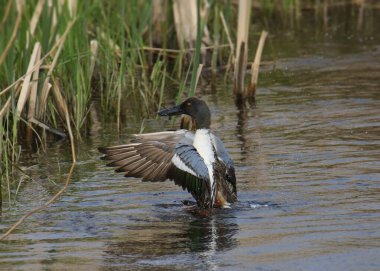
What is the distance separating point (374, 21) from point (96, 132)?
26.5ft

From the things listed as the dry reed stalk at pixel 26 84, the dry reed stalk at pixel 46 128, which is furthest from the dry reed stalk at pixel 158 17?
the dry reed stalk at pixel 26 84

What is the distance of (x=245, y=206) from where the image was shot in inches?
281

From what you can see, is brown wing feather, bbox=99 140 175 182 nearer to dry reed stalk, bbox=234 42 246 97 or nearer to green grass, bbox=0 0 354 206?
green grass, bbox=0 0 354 206

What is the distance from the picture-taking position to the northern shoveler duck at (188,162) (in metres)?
7.26

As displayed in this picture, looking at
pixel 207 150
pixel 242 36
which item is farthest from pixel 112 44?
pixel 207 150

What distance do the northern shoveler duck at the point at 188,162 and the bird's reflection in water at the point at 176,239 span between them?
17cm

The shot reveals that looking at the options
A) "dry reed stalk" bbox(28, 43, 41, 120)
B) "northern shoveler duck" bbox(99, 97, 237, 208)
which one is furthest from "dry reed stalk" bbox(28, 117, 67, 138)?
"northern shoveler duck" bbox(99, 97, 237, 208)

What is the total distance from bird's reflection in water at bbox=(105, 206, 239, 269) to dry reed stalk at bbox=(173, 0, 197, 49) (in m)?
6.17

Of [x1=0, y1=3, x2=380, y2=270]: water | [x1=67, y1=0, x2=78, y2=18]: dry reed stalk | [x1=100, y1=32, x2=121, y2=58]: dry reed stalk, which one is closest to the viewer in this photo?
[x1=0, y1=3, x2=380, y2=270]: water

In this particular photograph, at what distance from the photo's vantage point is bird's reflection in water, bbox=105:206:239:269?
5797 millimetres

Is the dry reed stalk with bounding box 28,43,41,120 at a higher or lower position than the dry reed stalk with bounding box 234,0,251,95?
lower

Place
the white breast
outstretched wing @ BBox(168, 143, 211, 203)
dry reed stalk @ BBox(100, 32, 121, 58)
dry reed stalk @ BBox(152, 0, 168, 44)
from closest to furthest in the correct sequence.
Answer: outstretched wing @ BBox(168, 143, 211, 203)
the white breast
dry reed stalk @ BBox(100, 32, 121, 58)
dry reed stalk @ BBox(152, 0, 168, 44)

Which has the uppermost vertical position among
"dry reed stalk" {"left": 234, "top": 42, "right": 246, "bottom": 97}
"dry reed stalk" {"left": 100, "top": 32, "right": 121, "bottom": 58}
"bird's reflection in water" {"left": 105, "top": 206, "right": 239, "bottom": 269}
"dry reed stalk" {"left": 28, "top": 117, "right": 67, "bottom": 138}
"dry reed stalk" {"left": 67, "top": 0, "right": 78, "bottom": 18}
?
"dry reed stalk" {"left": 67, "top": 0, "right": 78, "bottom": 18}

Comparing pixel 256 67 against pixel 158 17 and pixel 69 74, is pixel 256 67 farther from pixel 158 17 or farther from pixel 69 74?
pixel 158 17
